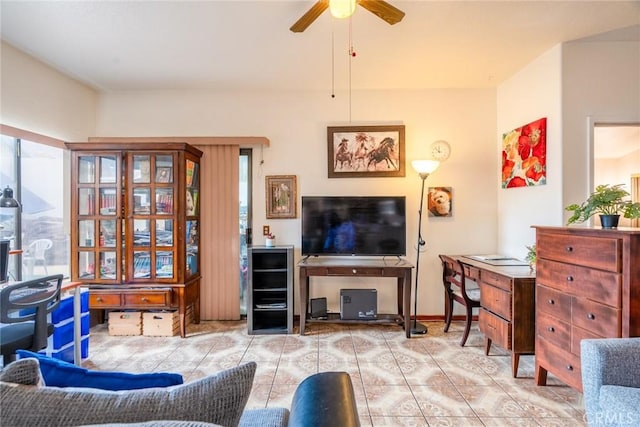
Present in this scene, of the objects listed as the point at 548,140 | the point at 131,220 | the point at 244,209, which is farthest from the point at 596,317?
the point at 131,220

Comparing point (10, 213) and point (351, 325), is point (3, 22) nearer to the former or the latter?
point (10, 213)

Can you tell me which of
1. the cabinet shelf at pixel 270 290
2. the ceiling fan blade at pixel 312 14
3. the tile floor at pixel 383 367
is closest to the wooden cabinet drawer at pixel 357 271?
the cabinet shelf at pixel 270 290

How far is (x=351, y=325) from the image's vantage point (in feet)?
11.5

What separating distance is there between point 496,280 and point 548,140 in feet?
4.60

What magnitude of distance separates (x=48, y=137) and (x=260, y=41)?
7.63 feet

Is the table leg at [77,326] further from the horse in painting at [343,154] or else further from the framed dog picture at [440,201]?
the framed dog picture at [440,201]

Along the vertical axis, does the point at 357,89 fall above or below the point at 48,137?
above

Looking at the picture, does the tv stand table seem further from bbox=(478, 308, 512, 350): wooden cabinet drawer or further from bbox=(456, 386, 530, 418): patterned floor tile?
bbox=(456, 386, 530, 418): patterned floor tile

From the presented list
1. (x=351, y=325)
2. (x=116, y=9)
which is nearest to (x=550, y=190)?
(x=351, y=325)

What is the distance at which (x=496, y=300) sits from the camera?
8.38 feet

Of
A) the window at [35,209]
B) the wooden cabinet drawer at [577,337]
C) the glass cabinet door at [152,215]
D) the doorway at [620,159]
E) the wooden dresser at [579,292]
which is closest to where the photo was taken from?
the wooden dresser at [579,292]

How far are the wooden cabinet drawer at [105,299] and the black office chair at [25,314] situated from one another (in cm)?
98

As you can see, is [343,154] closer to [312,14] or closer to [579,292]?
[312,14]

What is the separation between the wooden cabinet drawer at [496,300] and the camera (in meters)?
2.43
